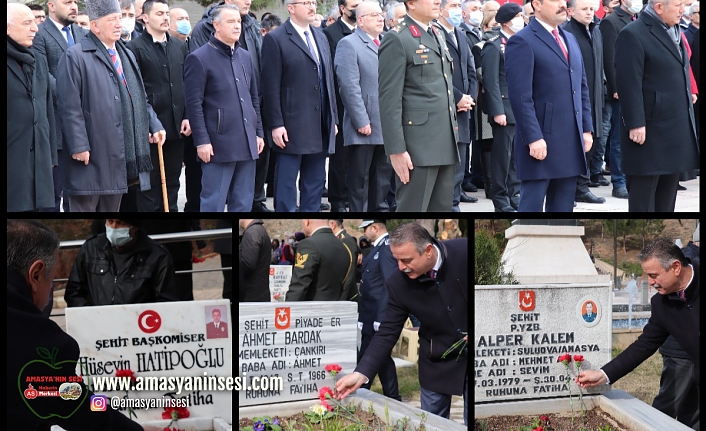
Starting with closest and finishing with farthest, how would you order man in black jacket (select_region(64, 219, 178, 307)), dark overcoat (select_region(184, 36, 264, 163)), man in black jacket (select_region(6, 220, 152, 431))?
man in black jacket (select_region(6, 220, 152, 431))
man in black jacket (select_region(64, 219, 178, 307))
dark overcoat (select_region(184, 36, 264, 163))

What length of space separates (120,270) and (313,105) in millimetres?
2202

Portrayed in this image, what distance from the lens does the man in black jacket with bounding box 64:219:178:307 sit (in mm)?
4723

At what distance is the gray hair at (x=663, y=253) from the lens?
4.96 meters

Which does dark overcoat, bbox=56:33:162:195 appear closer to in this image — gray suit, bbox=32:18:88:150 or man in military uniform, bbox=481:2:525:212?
gray suit, bbox=32:18:88:150

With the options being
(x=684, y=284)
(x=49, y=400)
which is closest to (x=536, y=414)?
(x=684, y=284)

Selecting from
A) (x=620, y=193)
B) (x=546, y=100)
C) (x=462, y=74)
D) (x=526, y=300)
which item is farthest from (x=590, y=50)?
(x=526, y=300)

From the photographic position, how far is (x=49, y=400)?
468 centimetres

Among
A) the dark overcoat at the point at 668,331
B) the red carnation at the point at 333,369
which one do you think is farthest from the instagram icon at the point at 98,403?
the dark overcoat at the point at 668,331

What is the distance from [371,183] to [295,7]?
1.39m

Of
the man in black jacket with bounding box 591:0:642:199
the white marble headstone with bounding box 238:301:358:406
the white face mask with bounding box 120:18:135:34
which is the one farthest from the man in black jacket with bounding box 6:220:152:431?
the man in black jacket with bounding box 591:0:642:199

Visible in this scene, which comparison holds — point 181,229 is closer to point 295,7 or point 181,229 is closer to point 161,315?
point 161,315

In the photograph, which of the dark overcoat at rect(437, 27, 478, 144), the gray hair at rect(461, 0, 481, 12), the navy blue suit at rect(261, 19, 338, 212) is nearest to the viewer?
the navy blue suit at rect(261, 19, 338, 212)

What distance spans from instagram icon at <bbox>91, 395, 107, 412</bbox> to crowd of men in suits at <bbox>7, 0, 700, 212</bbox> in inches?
49.5

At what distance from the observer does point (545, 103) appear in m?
6.03
